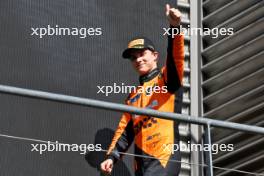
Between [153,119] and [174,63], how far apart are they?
36 cm

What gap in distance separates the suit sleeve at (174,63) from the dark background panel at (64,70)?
29.1 inches

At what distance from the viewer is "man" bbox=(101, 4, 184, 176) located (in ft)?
19.7

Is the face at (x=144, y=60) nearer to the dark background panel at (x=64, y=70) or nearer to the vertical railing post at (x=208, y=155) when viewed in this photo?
the dark background panel at (x=64, y=70)

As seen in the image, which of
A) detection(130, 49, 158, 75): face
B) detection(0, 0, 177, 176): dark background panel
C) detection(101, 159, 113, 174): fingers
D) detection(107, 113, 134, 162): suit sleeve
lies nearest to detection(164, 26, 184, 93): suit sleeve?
detection(130, 49, 158, 75): face

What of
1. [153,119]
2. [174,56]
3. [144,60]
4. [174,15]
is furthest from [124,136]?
[174,15]

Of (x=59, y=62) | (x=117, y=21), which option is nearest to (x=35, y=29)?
(x=59, y=62)

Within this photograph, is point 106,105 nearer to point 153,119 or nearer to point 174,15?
point 174,15

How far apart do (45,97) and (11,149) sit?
4.17 feet

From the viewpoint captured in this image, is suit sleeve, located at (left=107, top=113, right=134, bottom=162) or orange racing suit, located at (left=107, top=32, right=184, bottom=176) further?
suit sleeve, located at (left=107, top=113, right=134, bottom=162)

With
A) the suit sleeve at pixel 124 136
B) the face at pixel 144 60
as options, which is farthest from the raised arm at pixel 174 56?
the suit sleeve at pixel 124 136

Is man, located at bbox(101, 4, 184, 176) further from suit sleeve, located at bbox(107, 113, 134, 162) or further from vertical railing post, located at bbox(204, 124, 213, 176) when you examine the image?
vertical railing post, located at bbox(204, 124, 213, 176)

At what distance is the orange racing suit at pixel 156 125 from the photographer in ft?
19.7

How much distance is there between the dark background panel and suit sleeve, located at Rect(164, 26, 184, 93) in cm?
74

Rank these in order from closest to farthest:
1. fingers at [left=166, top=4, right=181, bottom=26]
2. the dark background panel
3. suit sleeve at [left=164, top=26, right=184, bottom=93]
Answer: fingers at [left=166, top=4, right=181, bottom=26] < suit sleeve at [left=164, top=26, right=184, bottom=93] < the dark background panel
